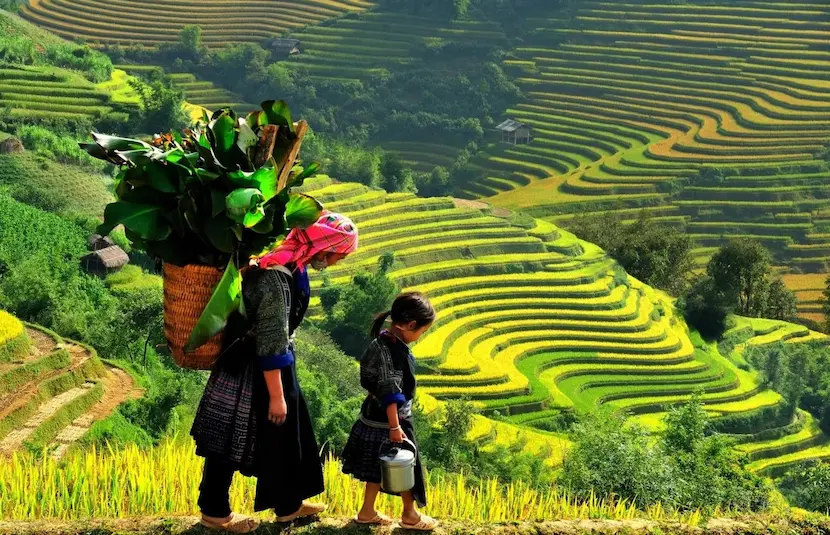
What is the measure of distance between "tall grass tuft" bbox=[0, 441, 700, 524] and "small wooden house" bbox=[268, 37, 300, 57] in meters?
70.6

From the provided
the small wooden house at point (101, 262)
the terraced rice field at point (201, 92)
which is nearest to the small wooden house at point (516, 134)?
the terraced rice field at point (201, 92)

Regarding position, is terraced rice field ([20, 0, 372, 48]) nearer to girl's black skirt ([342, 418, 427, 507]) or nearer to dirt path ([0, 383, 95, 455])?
dirt path ([0, 383, 95, 455])

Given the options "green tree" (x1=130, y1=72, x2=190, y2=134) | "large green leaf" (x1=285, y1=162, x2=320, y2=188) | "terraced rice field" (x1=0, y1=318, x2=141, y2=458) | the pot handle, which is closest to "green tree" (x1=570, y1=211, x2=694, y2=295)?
"green tree" (x1=130, y1=72, x2=190, y2=134)

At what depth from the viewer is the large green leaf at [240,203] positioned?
5.31 metres

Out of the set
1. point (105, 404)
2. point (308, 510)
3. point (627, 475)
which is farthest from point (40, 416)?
point (308, 510)

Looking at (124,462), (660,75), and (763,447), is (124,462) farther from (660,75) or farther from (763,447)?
(660,75)

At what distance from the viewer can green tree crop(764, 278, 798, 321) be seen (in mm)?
48062

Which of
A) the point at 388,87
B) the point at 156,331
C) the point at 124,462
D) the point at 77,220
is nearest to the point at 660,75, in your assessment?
the point at 388,87

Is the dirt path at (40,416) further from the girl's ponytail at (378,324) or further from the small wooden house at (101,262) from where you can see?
the small wooden house at (101,262)

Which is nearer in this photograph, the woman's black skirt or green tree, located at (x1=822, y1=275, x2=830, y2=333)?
the woman's black skirt

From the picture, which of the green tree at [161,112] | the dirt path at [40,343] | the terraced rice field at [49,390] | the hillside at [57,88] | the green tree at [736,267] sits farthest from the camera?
the green tree at [161,112]

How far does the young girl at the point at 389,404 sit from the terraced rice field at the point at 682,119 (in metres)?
47.4

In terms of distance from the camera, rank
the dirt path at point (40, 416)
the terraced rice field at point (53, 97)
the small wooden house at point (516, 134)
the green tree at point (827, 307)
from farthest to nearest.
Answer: the small wooden house at point (516, 134) < the green tree at point (827, 307) < the terraced rice field at point (53, 97) < the dirt path at point (40, 416)

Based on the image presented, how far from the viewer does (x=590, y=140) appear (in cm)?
6262
